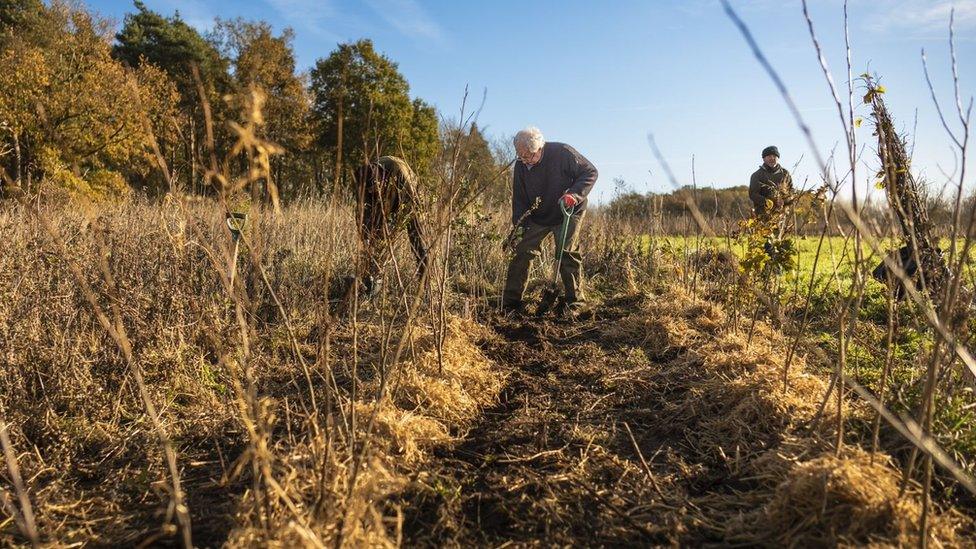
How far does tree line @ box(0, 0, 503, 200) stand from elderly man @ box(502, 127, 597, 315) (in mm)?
6795

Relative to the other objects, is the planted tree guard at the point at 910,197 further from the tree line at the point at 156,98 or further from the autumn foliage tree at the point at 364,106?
the autumn foliage tree at the point at 364,106

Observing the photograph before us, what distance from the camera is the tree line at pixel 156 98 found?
16812 millimetres

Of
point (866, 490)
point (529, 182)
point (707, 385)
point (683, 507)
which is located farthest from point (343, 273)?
point (866, 490)

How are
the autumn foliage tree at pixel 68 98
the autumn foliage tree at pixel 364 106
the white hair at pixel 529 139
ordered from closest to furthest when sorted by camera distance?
1. the white hair at pixel 529 139
2. the autumn foliage tree at pixel 68 98
3. the autumn foliage tree at pixel 364 106

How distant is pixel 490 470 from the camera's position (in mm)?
2529

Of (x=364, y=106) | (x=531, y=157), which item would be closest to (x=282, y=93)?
(x=364, y=106)

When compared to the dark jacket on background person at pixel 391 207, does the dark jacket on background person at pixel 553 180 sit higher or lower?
higher

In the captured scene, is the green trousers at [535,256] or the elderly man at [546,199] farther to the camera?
the green trousers at [535,256]

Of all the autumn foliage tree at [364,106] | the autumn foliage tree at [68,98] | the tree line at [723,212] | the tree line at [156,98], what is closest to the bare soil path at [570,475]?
the tree line at [723,212]

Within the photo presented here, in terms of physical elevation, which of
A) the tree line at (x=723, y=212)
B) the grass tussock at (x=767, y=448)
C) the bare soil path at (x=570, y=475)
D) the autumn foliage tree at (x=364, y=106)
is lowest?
the bare soil path at (x=570, y=475)

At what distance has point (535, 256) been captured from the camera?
5.65 metres

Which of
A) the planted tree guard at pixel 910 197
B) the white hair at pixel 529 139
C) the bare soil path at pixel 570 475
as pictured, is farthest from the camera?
the white hair at pixel 529 139

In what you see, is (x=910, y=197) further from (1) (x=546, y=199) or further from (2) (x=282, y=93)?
(2) (x=282, y=93)

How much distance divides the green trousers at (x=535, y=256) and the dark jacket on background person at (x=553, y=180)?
10 cm
